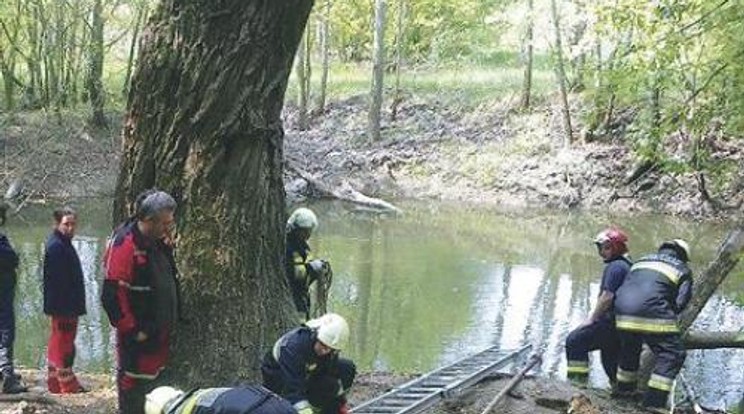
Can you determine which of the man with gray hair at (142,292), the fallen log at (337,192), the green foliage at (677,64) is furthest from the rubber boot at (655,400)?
the fallen log at (337,192)

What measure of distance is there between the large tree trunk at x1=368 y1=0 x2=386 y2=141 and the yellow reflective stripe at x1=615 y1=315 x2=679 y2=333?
67.4 ft

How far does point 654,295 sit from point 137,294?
3.99m

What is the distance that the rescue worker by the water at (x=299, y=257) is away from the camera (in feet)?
23.4

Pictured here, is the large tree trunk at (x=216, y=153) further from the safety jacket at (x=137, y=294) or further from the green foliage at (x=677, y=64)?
the green foliage at (x=677, y=64)

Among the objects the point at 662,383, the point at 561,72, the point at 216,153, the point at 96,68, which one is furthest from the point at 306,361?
the point at 96,68

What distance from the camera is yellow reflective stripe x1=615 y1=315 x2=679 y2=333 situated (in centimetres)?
707

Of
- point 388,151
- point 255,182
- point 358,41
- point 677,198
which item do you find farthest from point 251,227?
point 358,41

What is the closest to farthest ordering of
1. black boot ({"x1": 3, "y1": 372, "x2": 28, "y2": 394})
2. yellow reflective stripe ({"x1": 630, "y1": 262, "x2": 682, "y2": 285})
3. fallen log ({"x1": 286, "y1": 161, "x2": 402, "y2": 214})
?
black boot ({"x1": 3, "y1": 372, "x2": 28, "y2": 394}) → yellow reflective stripe ({"x1": 630, "y1": 262, "x2": 682, "y2": 285}) → fallen log ({"x1": 286, "y1": 161, "x2": 402, "y2": 214})

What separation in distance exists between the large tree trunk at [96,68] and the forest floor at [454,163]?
0.47m

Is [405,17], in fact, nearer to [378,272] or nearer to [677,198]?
[677,198]

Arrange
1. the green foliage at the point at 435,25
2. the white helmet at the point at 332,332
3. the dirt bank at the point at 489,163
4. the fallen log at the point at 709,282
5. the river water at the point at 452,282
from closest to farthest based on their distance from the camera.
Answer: the white helmet at the point at 332,332
the fallen log at the point at 709,282
the river water at the point at 452,282
the dirt bank at the point at 489,163
the green foliage at the point at 435,25

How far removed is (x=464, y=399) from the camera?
7.09 meters

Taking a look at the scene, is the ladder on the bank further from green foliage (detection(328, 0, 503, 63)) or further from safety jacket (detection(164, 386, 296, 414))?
green foliage (detection(328, 0, 503, 63))

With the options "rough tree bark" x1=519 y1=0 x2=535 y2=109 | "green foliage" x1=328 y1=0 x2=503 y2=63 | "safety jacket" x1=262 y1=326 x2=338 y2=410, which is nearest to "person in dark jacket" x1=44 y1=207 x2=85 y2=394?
"safety jacket" x1=262 y1=326 x2=338 y2=410
